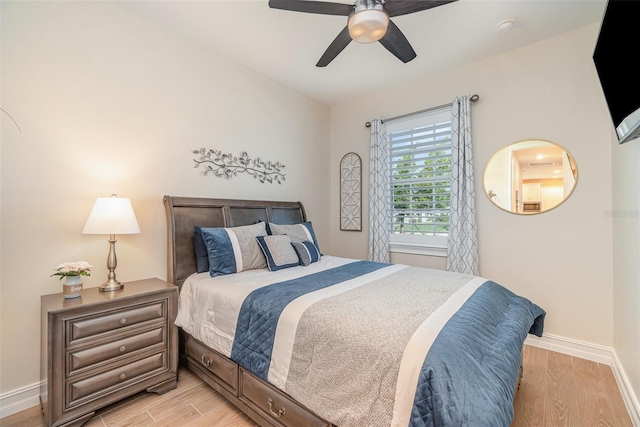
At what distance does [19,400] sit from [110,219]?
50.3 inches

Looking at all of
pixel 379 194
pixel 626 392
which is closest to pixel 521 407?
pixel 626 392

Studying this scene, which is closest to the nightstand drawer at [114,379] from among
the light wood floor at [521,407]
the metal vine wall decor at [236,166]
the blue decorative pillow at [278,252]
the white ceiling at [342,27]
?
the light wood floor at [521,407]

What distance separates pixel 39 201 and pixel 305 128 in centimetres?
285

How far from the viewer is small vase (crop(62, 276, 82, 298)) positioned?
1774 mm

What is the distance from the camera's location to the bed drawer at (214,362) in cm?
177

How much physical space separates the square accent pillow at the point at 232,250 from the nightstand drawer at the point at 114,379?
0.69 m

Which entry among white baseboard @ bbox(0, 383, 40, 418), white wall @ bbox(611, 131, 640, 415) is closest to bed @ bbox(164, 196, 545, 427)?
white wall @ bbox(611, 131, 640, 415)

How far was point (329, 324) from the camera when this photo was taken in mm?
1340

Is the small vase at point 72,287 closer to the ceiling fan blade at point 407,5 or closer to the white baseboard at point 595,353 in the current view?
the ceiling fan blade at point 407,5

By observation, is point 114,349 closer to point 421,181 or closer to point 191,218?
point 191,218

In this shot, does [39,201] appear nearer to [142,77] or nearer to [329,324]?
[142,77]

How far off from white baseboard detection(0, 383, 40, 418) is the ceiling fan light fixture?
3128 mm

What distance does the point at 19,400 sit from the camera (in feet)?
5.88

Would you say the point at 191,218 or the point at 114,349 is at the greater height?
the point at 191,218
